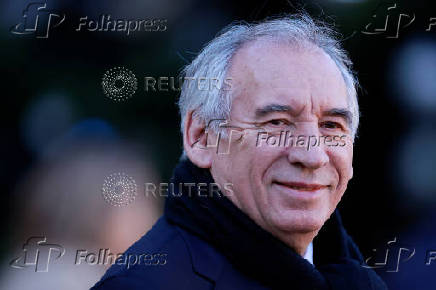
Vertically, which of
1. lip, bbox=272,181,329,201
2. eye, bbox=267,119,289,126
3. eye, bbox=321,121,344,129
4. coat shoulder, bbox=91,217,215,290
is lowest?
coat shoulder, bbox=91,217,215,290

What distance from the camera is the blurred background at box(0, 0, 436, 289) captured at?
3.06 metres

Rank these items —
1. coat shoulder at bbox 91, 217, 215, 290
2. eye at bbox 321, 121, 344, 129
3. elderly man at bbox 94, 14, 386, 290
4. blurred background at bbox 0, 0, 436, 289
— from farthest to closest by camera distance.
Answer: blurred background at bbox 0, 0, 436, 289, eye at bbox 321, 121, 344, 129, elderly man at bbox 94, 14, 386, 290, coat shoulder at bbox 91, 217, 215, 290

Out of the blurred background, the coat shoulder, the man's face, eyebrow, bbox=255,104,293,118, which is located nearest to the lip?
the man's face

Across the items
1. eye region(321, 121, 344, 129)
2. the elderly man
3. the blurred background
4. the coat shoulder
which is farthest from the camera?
the blurred background

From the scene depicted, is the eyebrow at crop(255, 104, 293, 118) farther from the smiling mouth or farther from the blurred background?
the blurred background

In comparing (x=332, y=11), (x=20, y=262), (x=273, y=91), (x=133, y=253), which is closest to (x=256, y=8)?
(x=332, y=11)

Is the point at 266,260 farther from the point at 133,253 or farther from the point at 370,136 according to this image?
the point at 370,136

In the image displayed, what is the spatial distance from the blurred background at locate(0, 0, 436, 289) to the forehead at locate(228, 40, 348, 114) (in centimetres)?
104

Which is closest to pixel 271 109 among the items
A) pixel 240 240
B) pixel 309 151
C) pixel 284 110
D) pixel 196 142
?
pixel 284 110

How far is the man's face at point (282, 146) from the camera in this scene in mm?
1791

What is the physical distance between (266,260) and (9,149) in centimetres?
221

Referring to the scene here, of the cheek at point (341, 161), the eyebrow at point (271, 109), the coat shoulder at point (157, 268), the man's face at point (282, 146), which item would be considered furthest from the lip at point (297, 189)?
the coat shoulder at point (157, 268)

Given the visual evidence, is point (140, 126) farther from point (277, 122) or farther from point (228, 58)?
point (277, 122)

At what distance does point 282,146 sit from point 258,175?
0.42ft
